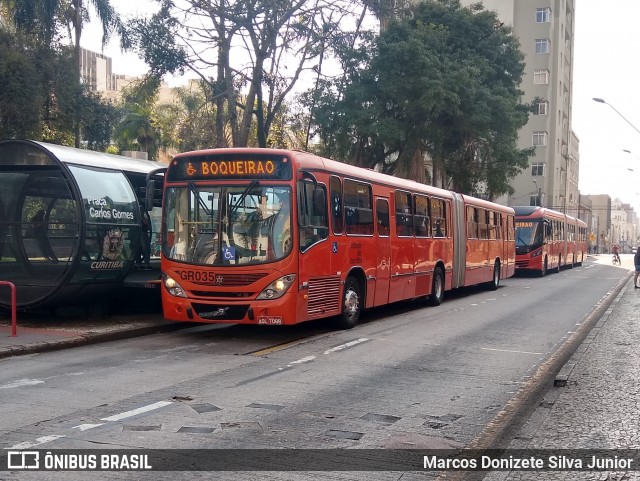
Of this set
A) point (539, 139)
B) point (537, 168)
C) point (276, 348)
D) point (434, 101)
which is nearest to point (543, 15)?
point (539, 139)

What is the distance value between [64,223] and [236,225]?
3.76m

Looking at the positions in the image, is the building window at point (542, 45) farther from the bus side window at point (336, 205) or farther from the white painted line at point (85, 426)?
the white painted line at point (85, 426)

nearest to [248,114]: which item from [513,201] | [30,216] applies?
[30,216]

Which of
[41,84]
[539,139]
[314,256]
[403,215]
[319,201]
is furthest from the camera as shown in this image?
[539,139]

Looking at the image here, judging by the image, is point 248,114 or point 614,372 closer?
point 614,372

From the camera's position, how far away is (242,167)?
12.6 metres

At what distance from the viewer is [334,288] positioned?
13719 mm

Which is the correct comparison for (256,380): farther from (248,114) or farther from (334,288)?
(248,114)

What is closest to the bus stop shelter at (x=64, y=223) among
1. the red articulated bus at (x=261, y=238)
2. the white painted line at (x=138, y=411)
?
the red articulated bus at (x=261, y=238)

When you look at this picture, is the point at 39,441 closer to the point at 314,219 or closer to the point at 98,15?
the point at 314,219

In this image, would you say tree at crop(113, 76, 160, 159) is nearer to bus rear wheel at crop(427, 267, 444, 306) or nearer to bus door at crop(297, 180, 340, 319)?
bus rear wheel at crop(427, 267, 444, 306)

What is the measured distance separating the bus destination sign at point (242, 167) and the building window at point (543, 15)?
7095 centimetres

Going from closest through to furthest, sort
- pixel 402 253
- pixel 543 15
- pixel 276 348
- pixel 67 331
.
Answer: pixel 276 348, pixel 67 331, pixel 402 253, pixel 543 15

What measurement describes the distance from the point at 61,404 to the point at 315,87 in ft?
86.6
